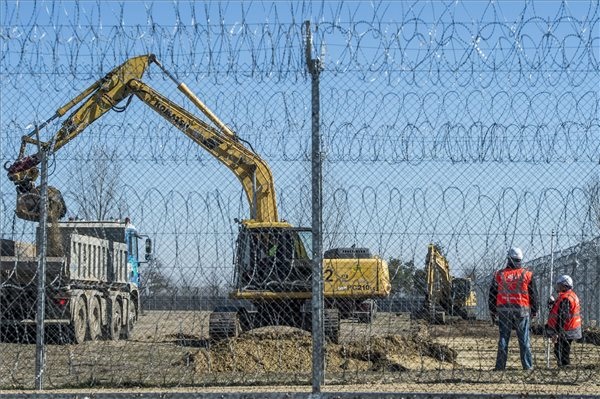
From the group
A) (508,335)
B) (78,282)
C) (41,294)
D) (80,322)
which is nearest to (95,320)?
(78,282)

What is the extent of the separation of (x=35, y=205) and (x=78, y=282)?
4.99m

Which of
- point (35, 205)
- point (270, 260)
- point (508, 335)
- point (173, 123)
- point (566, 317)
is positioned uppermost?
point (173, 123)

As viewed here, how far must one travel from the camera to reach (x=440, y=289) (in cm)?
1958

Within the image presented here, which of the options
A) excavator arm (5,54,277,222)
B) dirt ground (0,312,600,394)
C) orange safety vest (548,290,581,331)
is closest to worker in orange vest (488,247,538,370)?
dirt ground (0,312,600,394)

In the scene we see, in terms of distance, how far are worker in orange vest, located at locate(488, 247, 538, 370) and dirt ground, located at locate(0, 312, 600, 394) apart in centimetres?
29

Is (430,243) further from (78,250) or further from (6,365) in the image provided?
(78,250)

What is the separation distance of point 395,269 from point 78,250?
9.68 m

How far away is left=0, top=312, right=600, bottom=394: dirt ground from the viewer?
1100cm

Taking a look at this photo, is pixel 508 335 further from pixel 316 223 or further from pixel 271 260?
pixel 316 223

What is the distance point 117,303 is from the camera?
69.3 ft

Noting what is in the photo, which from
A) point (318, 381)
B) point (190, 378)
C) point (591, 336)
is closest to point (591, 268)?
point (591, 336)

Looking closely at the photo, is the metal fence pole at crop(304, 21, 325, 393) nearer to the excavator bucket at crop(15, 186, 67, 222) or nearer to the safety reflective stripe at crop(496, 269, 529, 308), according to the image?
the excavator bucket at crop(15, 186, 67, 222)

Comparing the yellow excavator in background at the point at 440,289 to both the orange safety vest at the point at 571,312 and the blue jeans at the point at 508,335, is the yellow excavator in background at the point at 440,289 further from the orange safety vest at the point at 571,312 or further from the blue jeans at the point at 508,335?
the orange safety vest at the point at 571,312

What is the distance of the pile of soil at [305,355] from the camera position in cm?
1319
